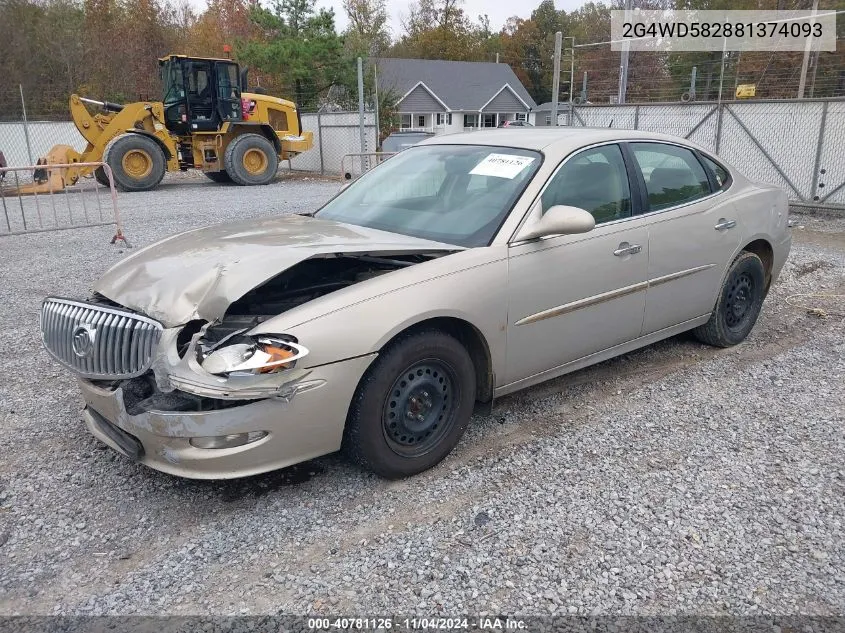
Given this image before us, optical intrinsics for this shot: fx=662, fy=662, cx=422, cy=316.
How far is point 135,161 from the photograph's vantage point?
1688cm

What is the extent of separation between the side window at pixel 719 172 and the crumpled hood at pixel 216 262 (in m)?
2.51

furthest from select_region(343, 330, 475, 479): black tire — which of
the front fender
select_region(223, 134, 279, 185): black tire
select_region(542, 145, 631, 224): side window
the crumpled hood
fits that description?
select_region(223, 134, 279, 185): black tire

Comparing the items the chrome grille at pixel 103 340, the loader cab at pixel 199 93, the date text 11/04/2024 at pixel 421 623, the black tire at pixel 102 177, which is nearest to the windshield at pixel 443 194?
Result: the chrome grille at pixel 103 340

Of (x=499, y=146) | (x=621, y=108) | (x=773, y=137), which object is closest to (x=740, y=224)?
(x=499, y=146)

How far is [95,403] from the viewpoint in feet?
10.4

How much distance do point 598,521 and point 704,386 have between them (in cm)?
190

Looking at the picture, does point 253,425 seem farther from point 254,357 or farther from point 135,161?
point 135,161

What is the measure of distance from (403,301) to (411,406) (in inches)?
21.1

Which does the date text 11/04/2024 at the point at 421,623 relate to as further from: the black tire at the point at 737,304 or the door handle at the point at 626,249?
the black tire at the point at 737,304

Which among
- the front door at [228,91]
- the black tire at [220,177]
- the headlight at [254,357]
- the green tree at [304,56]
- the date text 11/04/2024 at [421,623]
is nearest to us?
the date text 11/04/2024 at [421,623]

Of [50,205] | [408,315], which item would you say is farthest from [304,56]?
[408,315]

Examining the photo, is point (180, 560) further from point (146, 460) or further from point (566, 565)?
point (566, 565)

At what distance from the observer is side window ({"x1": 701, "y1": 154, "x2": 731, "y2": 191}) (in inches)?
191

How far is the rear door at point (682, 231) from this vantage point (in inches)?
168
